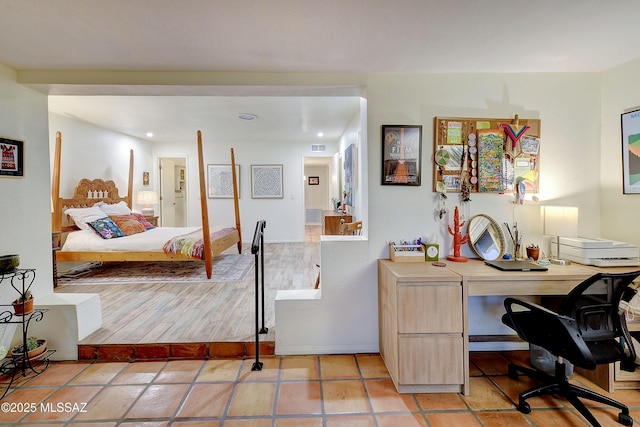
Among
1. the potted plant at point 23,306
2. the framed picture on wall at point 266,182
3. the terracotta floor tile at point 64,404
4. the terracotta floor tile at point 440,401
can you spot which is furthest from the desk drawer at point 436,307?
the framed picture on wall at point 266,182

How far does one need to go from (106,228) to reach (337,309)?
12.6ft

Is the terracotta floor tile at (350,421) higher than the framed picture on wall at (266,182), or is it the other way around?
the framed picture on wall at (266,182)

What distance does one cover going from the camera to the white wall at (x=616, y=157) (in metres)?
2.26

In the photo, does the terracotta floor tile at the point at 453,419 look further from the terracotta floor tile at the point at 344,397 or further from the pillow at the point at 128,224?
the pillow at the point at 128,224

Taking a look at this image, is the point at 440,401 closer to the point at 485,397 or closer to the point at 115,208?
the point at 485,397

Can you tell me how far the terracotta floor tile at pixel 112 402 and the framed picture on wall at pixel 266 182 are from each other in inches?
206

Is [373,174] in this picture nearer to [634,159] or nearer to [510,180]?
[510,180]

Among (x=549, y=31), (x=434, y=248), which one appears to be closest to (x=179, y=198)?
(x=434, y=248)

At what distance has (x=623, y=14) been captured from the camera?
A: 5.42 ft

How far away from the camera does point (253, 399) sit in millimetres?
1918

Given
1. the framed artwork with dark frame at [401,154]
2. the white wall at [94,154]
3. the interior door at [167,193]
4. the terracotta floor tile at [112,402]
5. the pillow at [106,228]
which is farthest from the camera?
the interior door at [167,193]

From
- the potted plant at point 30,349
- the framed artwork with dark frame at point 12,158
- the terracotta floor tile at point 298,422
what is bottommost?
the terracotta floor tile at point 298,422

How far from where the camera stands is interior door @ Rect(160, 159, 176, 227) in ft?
23.5

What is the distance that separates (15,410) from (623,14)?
413cm
